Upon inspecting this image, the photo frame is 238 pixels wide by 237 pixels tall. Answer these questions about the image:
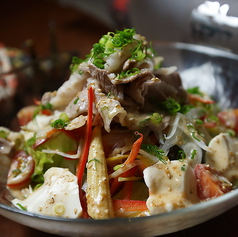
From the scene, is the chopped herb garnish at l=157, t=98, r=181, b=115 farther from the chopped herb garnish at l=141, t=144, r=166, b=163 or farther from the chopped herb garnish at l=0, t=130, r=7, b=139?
the chopped herb garnish at l=0, t=130, r=7, b=139

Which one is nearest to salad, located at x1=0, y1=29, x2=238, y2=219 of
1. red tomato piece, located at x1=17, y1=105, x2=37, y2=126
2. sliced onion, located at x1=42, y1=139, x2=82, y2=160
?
sliced onion, located at x1=42, y1=139, x2=82, y2=160

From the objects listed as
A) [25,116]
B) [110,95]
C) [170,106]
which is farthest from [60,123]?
[25,116]

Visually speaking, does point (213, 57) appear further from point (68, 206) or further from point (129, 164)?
point (68, 206)

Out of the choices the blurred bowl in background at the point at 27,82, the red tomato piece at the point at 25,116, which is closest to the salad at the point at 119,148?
the red tomato piece at the point at 25,116

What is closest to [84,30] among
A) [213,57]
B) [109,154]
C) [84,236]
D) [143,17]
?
[143,17]

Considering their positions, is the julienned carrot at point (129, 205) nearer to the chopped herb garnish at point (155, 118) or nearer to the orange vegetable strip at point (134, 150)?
the orange vegetable strip at point (134, 150)

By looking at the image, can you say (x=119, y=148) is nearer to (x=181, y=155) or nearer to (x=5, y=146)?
(x=181, y=155)

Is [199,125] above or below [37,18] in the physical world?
below
